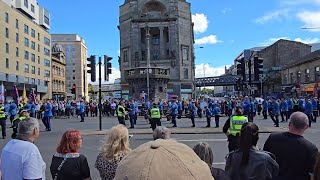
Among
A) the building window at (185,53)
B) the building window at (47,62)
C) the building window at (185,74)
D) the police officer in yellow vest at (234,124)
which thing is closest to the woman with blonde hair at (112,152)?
the police officer in yellow vest at (234,124)

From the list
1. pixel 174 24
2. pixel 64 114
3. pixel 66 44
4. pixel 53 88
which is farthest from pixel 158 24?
pixel 66 44

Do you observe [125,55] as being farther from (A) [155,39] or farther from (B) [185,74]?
(B) [185,74]

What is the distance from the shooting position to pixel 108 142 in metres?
4.69

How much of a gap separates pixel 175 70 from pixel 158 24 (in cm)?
1056

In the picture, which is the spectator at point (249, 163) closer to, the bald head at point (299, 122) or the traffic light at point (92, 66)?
the bald head at point (299, 122)

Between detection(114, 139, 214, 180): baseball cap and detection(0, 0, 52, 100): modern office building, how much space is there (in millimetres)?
61985

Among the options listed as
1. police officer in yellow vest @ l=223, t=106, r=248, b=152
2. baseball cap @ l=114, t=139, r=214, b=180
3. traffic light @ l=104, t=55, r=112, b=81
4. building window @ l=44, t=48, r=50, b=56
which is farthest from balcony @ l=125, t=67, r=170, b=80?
baseball cap @ l=114, t=139, r=214, b=180

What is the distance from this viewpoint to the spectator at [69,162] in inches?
179

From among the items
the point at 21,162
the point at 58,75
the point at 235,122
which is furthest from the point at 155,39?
the point at 21,162

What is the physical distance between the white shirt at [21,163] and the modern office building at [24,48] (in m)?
58.9

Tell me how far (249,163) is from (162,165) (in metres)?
2.93

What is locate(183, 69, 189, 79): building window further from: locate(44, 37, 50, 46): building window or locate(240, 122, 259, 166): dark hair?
locate(240, 122, 259, 166): dark hair

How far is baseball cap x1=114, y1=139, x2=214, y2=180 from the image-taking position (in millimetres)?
1595

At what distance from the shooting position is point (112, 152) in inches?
181
